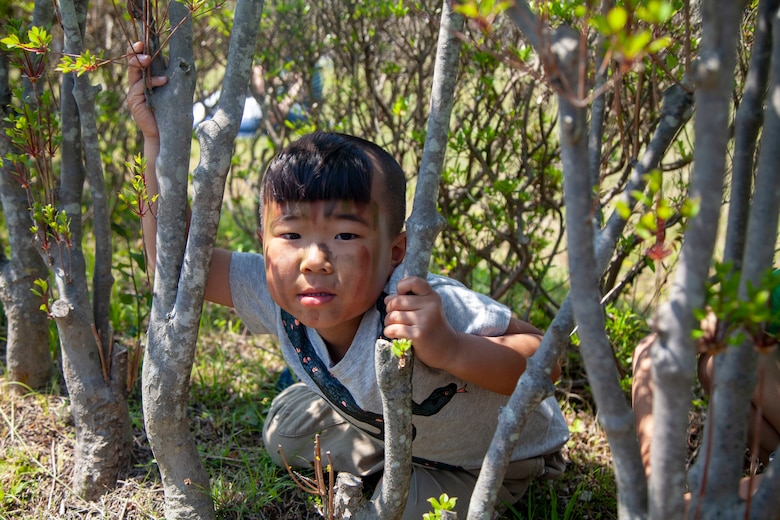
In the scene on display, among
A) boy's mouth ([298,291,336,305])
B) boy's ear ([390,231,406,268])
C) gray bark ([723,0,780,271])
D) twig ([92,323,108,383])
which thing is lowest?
twig ([92,323,108,383])

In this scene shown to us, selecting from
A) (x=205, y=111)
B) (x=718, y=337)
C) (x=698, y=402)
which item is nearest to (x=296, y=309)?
(x=718, y=337)

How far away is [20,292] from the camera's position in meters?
2.54

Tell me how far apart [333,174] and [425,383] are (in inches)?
24.0

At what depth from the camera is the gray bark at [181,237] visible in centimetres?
168

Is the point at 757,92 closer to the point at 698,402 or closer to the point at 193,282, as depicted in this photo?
the point at 193,282

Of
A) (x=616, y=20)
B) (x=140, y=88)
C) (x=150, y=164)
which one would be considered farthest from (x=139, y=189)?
(x=616, y=20)

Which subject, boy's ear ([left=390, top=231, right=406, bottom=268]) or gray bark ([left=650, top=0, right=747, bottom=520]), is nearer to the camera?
gray bark ([left=650, top=0, right=747, bottom=520])

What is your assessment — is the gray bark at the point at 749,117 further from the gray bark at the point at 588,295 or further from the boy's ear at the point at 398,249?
the boy's ear at the point at 398,249

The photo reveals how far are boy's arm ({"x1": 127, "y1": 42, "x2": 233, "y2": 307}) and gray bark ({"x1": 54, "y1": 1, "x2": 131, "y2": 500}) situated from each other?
0.21 m

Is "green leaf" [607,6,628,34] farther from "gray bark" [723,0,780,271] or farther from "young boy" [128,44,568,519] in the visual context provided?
"young boy" [128,44,568,519]

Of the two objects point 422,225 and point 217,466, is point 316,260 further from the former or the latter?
point 217,466

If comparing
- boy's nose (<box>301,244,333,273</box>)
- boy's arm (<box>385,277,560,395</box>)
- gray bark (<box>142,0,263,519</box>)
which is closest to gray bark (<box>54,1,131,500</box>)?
gray bark (<box>142,0,263,519</box>)

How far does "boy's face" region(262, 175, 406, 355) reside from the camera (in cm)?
173

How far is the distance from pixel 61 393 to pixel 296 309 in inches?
54.3
